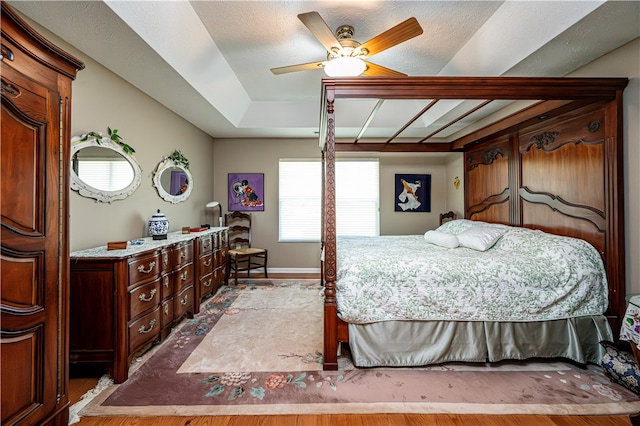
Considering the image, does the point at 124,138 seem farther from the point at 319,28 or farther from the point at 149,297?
the point at 319,28

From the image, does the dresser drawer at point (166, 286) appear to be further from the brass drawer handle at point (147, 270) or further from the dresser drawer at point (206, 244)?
the dresser drawer at point (206, 244)

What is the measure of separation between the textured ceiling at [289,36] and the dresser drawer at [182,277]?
75.6 inches

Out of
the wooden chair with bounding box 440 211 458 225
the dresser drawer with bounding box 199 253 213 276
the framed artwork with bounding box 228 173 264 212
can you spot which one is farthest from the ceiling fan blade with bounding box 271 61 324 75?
the wooden chair with bounding box 440 211 458 225

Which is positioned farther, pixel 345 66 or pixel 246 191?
pixel 246 191

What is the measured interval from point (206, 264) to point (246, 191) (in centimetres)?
189

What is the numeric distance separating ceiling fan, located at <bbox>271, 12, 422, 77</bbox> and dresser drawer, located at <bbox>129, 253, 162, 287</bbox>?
199 centimetres

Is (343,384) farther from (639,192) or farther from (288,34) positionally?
(288,34)

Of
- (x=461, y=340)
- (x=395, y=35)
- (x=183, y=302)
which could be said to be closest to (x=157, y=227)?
(x=183, y=302)

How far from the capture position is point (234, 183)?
5.12m

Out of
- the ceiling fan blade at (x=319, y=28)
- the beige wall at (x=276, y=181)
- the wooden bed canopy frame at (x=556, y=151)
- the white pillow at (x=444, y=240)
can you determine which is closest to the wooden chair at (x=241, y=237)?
the beige wall at (x=276, y=181)

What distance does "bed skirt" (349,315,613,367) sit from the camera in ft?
7.01

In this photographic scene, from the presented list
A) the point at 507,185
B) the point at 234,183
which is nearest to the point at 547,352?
the point at 507,185

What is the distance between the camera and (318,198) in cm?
514

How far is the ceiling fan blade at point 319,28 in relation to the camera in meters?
1.85
